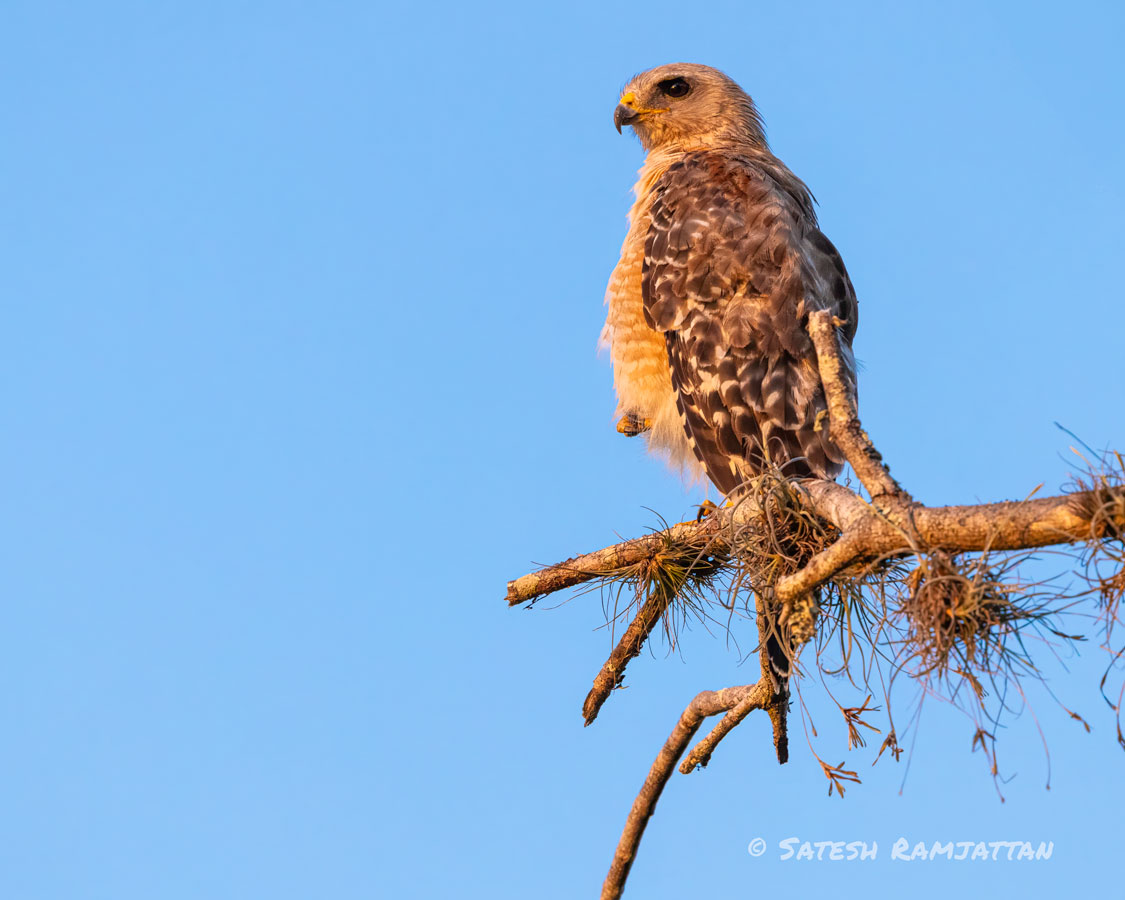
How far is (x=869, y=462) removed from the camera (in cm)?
306

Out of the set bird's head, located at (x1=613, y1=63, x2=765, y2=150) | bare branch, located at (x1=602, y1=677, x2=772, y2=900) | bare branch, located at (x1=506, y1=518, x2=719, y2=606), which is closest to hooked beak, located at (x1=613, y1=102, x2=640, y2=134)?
bird's head, located at (x1=613, y1=63, x2=765, y2=150)

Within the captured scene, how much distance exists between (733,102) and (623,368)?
2198mm

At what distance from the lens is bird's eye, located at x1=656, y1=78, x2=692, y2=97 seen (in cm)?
720

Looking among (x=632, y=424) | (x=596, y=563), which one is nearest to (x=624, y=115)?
(x=632, y=424)

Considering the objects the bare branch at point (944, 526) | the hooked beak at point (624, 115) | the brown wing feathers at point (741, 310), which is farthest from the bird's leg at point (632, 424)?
the bare branch at point (944, 526)

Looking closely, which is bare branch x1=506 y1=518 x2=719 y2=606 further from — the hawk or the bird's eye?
the bird's eye

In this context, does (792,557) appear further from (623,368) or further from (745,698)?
(623,368)

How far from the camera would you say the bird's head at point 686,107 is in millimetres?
7133

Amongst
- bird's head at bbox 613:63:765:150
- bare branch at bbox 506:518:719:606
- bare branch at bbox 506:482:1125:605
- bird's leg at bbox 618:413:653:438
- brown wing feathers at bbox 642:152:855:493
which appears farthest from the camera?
bird's head at bbox 613:63:765:150

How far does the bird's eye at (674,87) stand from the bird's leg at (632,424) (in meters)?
2.33

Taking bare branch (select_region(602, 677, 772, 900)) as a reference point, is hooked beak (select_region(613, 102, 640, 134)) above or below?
above

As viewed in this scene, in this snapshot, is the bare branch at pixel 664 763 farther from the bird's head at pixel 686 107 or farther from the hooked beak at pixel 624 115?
the hooked beak at pixel 624 115

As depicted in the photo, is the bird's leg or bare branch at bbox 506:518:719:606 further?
the bird's leg

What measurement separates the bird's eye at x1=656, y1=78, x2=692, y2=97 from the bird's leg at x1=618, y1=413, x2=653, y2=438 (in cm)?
233
